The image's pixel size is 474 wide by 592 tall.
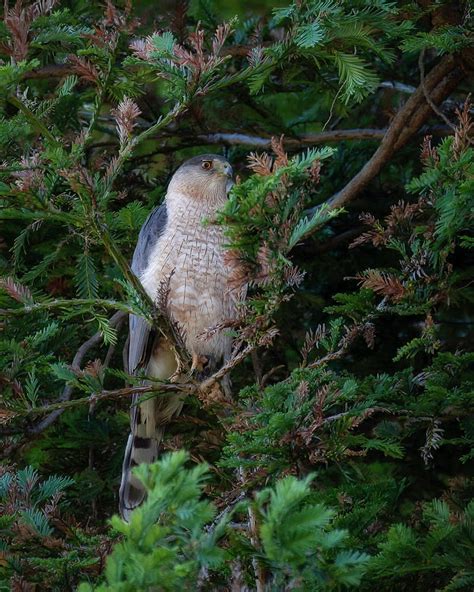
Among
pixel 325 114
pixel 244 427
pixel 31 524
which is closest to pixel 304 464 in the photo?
pixel 244 427

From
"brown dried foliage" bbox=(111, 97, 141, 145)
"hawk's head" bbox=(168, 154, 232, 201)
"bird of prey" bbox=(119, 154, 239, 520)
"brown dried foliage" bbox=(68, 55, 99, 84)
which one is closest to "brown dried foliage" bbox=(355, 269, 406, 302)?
"brown dried foliage" bbox=(111, 97, 141, 145)

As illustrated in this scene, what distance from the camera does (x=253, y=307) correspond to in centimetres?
322

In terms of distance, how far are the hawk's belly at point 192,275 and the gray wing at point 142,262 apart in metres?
0.05

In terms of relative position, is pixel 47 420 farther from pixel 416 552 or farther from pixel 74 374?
pixel 416 552

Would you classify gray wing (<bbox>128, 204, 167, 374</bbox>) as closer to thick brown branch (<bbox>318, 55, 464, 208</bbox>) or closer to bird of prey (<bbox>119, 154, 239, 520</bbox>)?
bird of prey (<bbox>119, 154, 239, 520</bbox>)

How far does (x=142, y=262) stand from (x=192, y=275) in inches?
11.7

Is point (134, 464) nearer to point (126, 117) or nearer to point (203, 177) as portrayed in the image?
point (203, 177)

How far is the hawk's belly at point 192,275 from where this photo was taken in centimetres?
495

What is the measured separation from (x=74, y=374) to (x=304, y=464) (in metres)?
0.90

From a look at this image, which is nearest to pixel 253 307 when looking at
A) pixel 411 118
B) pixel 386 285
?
pixel 386 285

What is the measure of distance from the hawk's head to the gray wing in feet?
0.82

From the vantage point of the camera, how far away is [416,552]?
3068 mm

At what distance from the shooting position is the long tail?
4.68 m

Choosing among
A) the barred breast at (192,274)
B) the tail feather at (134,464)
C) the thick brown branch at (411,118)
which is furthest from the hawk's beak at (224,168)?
the tail feather at (134,464)
